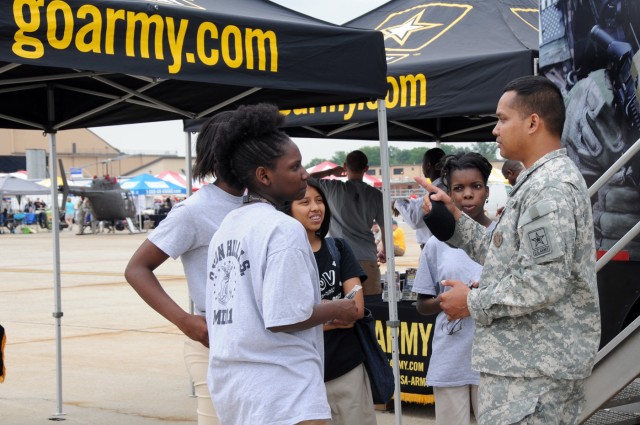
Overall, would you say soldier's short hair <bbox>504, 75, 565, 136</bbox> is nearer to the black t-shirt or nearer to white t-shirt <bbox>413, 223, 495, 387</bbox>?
white t-shirt <bbox>413, 223, 495, 387</bbox>

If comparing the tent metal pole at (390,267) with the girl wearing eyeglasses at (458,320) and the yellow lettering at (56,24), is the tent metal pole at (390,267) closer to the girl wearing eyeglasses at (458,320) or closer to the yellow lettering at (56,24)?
the girl wearing eyeglasses at (458,320)

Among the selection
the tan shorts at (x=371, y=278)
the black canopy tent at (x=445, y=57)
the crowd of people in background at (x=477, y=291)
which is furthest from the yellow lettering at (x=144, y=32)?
the tan shorts at (x=371, y=278)

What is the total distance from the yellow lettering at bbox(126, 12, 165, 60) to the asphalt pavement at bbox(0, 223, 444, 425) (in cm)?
267

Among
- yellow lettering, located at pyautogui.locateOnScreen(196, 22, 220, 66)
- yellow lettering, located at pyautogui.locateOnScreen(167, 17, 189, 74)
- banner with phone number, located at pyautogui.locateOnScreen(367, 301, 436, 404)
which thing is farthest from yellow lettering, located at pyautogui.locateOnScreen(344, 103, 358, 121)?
yellow lettering, located at pyautogui.locateOnScreen(167, 17, 189, 74)

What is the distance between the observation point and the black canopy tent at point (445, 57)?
725 centimetres

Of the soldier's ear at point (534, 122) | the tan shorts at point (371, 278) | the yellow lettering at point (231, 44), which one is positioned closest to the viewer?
the soldier's ear at point (534, 122)

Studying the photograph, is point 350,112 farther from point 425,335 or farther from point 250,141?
point 250,141

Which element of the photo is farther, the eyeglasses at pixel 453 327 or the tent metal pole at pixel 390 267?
the tent metal pole at pixel 390 267

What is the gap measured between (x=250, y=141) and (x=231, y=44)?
2088 millimetres

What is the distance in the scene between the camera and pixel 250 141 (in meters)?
3.04

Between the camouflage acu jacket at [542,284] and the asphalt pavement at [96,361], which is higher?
the camouflage acu jacket at [542,284]

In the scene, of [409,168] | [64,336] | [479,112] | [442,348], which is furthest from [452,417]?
[409,168]

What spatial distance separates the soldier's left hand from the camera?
3.06m

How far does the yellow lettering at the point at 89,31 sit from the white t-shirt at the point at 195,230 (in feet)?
3.64
